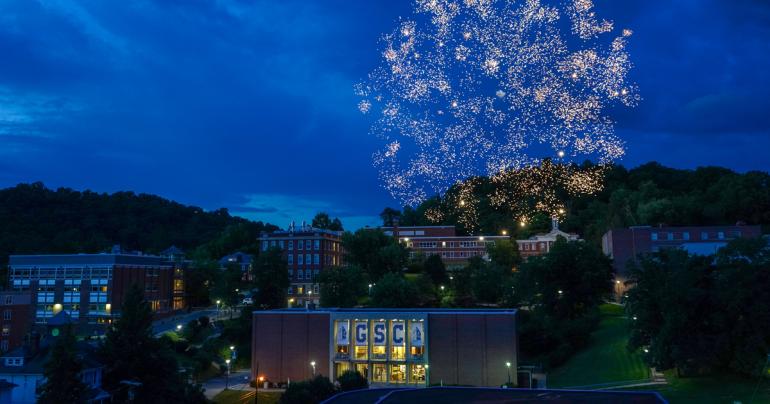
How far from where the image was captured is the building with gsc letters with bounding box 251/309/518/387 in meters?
52.8

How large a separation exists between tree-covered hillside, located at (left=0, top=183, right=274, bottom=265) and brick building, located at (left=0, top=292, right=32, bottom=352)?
28069 mm

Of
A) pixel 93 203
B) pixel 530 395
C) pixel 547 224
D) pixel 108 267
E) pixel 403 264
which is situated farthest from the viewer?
pixel 93 203

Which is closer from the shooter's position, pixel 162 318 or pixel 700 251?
pixel 700 251

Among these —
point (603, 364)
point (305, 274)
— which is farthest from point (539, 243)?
point (603, 364)

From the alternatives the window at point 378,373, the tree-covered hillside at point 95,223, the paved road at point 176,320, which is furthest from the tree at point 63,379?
the tree-covered hillside at point 95,223

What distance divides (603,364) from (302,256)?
198 ft

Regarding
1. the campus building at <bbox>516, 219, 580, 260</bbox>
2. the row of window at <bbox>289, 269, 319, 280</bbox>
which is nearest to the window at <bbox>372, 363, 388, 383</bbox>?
the row of window at <bbox>289, 269, 319, 280</bbox>

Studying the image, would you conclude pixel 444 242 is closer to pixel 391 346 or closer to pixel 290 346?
pixel 391 346

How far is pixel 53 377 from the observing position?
106 feet

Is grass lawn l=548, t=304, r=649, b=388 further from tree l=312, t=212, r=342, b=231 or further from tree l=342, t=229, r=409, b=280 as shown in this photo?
tree l=312, t=212, r=342, b=231

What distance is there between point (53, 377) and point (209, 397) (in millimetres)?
19662

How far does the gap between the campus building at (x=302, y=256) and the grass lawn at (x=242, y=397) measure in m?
47.8

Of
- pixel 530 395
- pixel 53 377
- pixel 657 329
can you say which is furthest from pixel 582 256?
pixel 53 377

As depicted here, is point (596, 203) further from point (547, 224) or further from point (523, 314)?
point (523, 314)
